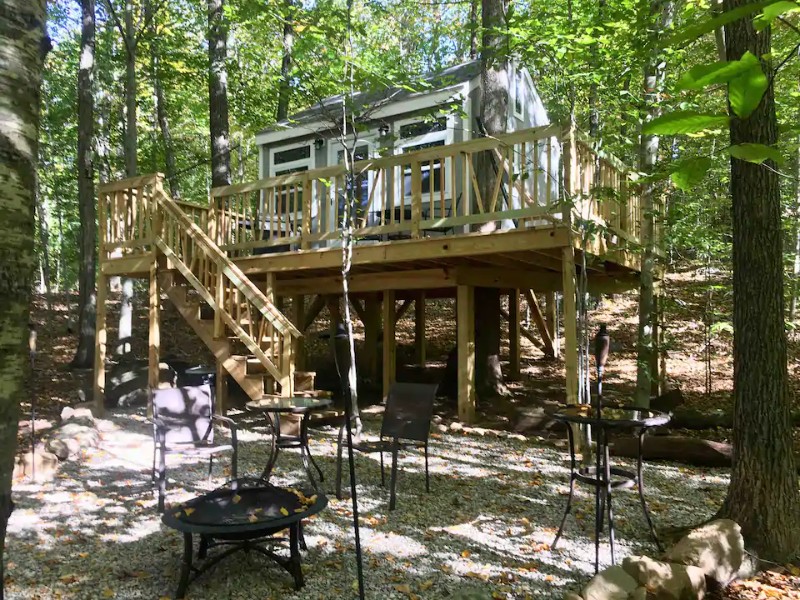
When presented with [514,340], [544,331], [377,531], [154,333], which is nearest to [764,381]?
[377,531]

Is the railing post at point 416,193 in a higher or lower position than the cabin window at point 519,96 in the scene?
lower

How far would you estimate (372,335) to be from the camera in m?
12.2

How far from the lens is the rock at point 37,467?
5.30m

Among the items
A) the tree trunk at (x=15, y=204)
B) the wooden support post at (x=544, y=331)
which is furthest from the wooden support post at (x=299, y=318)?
the tree trunk at (x=15, y=204)

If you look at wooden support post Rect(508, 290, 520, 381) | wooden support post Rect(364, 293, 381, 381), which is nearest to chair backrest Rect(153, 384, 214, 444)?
wooden support post Rect(364, 293, 381, 381)

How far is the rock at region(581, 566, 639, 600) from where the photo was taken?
2652 mm

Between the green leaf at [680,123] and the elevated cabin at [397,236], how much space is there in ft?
14.4

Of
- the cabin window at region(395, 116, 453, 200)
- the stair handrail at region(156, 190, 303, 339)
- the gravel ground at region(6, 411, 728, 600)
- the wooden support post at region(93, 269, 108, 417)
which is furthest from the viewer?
the cabin window at region(395, 116, 453, 200)

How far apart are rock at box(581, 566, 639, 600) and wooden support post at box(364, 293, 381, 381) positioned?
887 centimetres

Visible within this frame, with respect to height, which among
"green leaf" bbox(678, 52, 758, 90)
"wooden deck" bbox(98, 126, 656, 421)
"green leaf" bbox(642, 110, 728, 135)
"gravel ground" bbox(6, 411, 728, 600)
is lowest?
"gravel ground" bbox(6, 411, 728, 600)

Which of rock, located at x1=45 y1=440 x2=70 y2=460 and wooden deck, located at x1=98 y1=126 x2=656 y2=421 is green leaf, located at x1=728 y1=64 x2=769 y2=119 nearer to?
wooden deck, located at x1=98 y1=126 x2=656 y2=421

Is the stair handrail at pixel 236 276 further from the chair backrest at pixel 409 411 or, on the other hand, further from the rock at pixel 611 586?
the rock at pixel 611 586

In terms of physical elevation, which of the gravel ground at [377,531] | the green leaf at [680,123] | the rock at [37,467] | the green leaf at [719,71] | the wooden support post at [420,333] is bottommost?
the gravel ground at [377,531]

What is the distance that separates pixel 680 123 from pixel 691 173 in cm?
13
